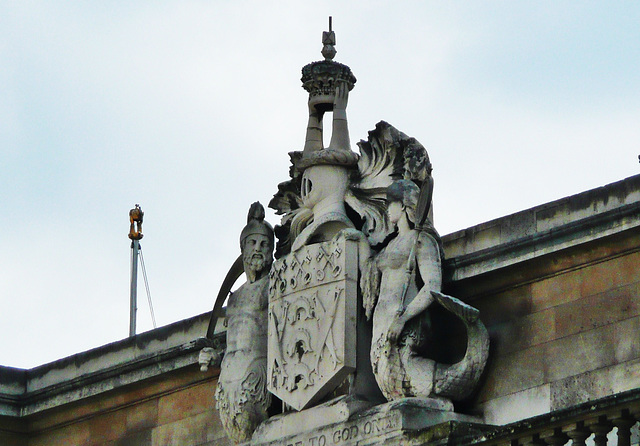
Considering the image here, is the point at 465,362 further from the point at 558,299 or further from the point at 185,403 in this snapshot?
the point at 185,403

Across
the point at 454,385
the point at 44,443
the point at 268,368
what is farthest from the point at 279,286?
the point at 44,443

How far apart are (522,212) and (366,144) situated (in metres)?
1.98

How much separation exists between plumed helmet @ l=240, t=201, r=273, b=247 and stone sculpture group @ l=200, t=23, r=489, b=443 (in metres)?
0.01

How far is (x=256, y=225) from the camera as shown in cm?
2264

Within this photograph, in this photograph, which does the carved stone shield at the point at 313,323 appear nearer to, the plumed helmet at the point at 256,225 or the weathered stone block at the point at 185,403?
the plumed helmet at the point at 256,225

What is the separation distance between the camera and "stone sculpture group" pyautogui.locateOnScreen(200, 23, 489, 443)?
2045 centimetres

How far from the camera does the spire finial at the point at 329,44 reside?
22.5 m

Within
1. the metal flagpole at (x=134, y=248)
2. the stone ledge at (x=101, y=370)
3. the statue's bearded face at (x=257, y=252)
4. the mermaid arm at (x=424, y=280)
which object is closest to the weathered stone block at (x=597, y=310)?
the mermaid arm at (x=424, y=280)

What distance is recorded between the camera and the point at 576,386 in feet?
64.5

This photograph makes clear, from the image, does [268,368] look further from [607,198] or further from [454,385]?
[607,198]

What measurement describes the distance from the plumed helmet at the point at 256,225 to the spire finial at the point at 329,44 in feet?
5.46

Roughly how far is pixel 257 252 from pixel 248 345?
95cm

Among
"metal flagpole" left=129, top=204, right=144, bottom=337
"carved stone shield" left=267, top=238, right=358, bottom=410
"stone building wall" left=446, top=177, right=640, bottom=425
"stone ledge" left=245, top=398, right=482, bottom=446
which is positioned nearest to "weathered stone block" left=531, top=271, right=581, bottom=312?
"stone building wall" left=446, top=177, right=640, bottom=425

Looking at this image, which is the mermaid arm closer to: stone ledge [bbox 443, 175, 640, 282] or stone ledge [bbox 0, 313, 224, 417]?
stone ledge [bbox 443, 175, 640, 282]
